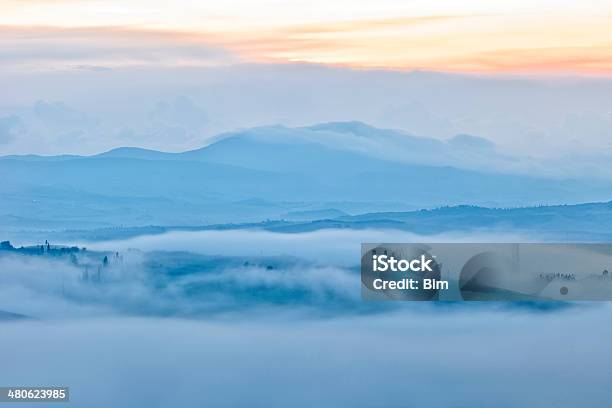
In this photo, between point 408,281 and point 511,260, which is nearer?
point 408,281

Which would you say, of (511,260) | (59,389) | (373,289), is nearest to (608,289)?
(511,260)

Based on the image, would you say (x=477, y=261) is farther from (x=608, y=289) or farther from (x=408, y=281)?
(x=608, y=289)

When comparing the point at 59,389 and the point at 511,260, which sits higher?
the point at 511,260

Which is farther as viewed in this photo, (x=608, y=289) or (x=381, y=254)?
(x=608, y=289)

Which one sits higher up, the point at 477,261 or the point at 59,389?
the point at 477,261

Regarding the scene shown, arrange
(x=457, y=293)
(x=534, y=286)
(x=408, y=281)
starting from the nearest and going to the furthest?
(x=408, y=281)
(x=457, y=293)
(x=534, y=286)

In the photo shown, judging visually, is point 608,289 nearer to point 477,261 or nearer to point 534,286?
point 534,286

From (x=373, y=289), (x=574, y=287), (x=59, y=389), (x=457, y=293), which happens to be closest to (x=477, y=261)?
(x=457, y=293)

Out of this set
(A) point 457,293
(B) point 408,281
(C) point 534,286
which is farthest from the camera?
(C) point 534,286

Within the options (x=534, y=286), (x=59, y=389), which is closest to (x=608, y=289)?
(x=534, y=286)
